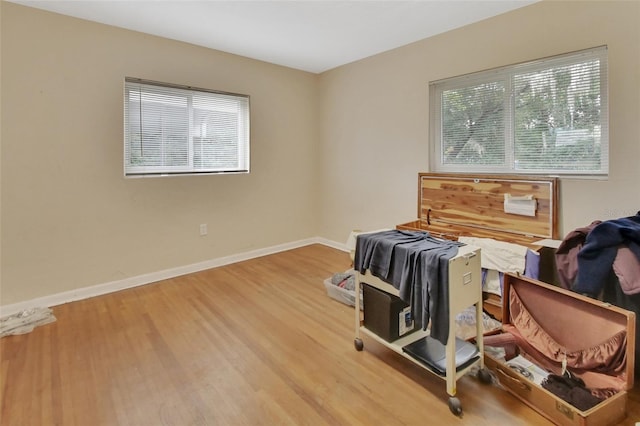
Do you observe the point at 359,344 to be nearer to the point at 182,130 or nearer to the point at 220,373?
the point at 220,373

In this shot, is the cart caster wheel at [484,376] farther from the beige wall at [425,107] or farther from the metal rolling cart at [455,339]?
the beige wall at [425,107]

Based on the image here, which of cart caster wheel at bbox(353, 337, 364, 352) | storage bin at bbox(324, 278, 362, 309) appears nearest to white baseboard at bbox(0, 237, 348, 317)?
storage bin at bbox(324, 278, 362, 309)

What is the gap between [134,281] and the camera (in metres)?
3.47

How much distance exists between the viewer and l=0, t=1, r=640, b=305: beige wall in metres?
2.59

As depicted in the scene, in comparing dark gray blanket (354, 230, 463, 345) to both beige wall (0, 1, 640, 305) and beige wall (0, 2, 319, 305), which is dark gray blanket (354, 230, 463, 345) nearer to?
beige wall (0, 1, 640, 305)

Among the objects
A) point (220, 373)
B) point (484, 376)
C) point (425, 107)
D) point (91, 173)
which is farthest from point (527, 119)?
point (91, 173)

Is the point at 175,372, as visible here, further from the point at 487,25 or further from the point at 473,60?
the point at 487,25

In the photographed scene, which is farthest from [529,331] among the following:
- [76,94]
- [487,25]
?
[76,94]

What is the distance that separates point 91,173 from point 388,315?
117 inches

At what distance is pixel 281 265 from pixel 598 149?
10.5ft

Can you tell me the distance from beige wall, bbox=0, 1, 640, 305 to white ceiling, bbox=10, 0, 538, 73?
0.17 metres

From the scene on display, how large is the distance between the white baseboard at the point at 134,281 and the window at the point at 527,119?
2.09 metres

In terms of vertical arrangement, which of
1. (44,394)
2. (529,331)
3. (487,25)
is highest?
(487,25)

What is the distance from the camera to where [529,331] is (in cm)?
212
